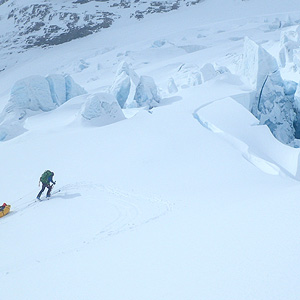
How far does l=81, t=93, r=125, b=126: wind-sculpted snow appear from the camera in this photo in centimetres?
1149

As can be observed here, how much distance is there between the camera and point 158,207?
16.7 ft

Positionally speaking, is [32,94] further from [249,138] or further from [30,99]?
[249,138]

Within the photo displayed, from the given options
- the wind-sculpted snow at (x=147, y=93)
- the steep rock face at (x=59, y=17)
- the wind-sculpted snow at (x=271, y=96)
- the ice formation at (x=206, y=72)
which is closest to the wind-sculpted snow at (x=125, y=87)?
the wind-sculpted snow at (x=147, y=93)

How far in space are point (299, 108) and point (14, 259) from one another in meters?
12.0

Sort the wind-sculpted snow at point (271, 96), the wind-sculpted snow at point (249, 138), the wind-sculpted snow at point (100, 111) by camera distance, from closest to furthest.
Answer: the wind-sculpted snow at point (249, 138) → the wind-sculpted snow at point (100, 111) → the wind-sculpted snow at point (271, 96)

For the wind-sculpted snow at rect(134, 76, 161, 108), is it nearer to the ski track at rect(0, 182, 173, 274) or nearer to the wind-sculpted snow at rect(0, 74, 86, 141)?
the wind-sculpted snow at rect(0, 74, 86, 141)

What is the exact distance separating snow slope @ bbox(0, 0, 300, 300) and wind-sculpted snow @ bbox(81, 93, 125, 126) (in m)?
0.55

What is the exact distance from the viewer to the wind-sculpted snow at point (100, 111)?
452 inches

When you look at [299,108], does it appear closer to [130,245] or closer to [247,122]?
[247,122]

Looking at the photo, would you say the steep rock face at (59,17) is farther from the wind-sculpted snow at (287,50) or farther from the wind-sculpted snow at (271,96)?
the wind-sculpted snow at (271,96)

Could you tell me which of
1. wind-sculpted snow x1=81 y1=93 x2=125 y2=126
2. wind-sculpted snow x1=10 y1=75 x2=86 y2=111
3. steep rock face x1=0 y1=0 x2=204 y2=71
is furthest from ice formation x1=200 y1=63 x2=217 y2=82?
steep rock face x1=0 y1=0 x2=204 y2=71

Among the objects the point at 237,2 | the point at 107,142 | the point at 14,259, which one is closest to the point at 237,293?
the point at 14,259

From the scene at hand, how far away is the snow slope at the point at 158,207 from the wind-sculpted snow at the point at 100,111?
55 centimetres

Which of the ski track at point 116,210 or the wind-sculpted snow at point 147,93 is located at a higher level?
the ski track at point 116,210
